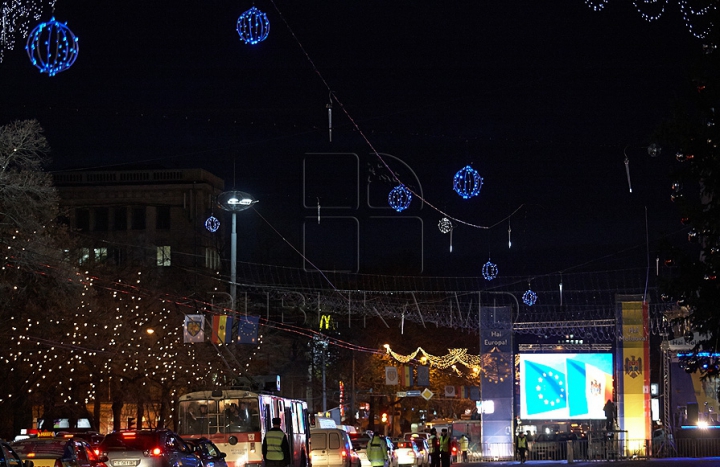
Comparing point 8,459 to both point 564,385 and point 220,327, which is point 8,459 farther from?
point 564,385

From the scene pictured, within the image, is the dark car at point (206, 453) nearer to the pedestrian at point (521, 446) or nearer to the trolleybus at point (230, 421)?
the trolleybus at point (230, 421)

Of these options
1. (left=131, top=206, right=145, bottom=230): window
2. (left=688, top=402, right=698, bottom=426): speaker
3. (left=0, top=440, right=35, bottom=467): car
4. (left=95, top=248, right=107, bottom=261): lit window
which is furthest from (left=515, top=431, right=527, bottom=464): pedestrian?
(left=131, top=206, right=145, bottom=230): window

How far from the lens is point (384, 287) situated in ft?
251

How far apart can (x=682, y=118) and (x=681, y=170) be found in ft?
3.84

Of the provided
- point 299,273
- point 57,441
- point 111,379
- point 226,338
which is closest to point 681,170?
point 57,441

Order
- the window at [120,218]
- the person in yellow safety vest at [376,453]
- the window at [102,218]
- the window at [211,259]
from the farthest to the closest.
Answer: the window at [120,218]
the window at [102,218]
the window at [211,259]
the person in yellow safety vest at [376,453]

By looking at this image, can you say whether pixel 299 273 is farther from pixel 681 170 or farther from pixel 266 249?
pixel 681 170

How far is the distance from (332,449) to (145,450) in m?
10.6

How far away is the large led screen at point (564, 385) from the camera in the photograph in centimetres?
5025

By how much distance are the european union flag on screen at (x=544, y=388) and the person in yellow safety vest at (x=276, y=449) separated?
29.4 m

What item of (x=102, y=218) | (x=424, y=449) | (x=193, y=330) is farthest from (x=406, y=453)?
(x=102, y=218)

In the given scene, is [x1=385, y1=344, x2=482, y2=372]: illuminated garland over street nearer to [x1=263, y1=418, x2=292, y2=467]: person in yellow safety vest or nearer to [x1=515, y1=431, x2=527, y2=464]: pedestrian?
[x1=515, y1=431, x2=527, y2=464]: pedestrian

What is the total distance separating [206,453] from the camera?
27141mm

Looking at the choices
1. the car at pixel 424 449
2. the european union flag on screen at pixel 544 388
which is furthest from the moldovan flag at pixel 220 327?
the european union flag on screen at pixel 544 388
